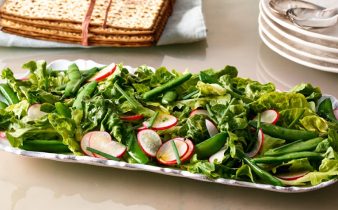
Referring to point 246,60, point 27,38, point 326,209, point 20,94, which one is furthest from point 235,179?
point 27,38

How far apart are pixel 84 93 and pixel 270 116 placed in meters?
0.38

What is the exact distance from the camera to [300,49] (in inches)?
58.4

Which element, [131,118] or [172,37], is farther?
[172,37]

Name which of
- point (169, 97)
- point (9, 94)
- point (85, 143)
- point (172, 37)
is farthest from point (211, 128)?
point (172, 37)

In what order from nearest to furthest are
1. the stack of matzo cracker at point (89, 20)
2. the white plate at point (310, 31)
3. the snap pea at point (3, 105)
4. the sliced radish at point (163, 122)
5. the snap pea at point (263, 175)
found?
the snap pea at point (263, 175)
the sliced radish at point (163, 122)
the snap pea at point (3, 105)
the white plate at point (310, 31)
the stack of matzo cracker at point (89, 20)

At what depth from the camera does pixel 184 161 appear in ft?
3.53

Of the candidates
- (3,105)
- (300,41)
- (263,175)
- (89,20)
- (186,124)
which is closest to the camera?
(263,175)

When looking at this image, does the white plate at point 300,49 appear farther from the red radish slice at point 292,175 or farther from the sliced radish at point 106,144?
the sliced radish at point 106,144

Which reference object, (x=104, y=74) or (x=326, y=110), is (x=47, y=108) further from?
(x=326, y=110)

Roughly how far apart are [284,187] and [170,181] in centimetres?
23

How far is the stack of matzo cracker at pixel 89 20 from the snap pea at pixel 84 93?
40 centimetres

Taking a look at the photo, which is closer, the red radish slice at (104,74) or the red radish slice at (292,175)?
the red radish slice at (292,175)

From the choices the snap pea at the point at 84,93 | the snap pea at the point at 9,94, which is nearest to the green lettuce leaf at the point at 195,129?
the snap pea at the point at 84,93

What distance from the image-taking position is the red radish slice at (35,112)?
46.4 inches
